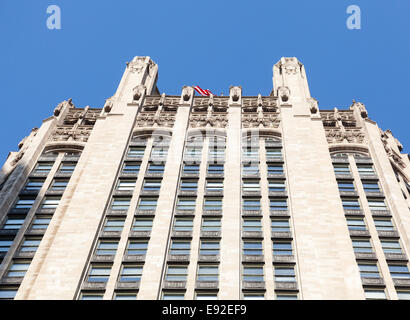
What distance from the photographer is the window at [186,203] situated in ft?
148

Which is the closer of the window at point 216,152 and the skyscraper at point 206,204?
the skyscraper at point 206,204

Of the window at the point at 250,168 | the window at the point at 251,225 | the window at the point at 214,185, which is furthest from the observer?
the window at the point at 250,168

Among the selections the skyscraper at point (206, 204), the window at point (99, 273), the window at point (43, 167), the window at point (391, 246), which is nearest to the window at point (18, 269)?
the skyscraper at point (206, 204)

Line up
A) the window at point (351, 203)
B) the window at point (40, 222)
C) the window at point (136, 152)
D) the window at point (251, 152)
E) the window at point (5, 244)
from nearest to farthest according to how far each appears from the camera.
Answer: the window at point (5, 244) → the window at point (40, 222) → the window at point (351, 203) → the window at point (251, 152) → the window at point (136, 152)

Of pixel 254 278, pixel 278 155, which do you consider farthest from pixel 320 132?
pixel 254 278

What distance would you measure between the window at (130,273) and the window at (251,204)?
34.9 feet

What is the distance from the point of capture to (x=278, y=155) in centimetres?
5284

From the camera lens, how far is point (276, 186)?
47.8m

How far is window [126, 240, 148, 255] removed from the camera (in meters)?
39.9

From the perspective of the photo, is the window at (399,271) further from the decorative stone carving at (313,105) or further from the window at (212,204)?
the decorative stone carving at (313,105)

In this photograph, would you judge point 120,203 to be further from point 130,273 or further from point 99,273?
point 130,273

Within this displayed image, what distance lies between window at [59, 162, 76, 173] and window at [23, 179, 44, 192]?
2.51m

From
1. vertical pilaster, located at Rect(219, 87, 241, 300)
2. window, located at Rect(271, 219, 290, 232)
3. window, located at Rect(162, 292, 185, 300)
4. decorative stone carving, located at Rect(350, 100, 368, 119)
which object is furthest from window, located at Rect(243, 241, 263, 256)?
decorative stone carving, located at Rect(350, 100, 368, 119)
